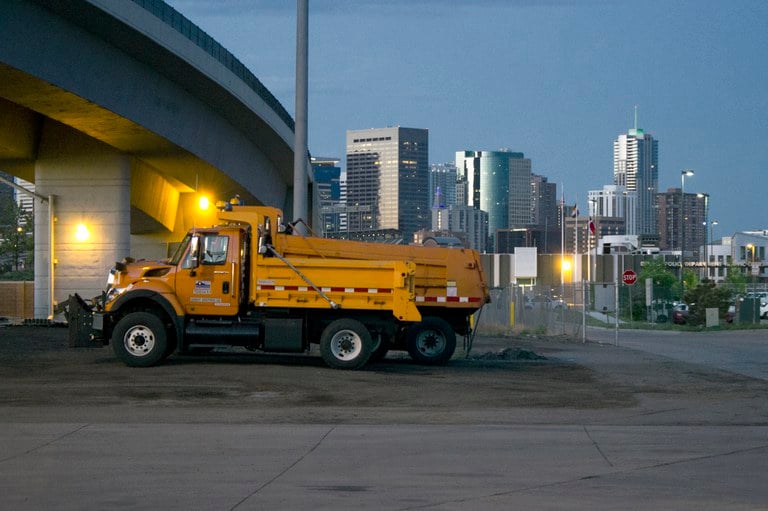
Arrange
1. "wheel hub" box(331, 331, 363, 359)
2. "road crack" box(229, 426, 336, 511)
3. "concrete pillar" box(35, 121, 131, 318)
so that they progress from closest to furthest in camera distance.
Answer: "road crack" box(229, 426, 336, 511) < "wheel hub" box(331, 331, 363, 359) < "concrete pillar" box(35, 121, 131, 318)

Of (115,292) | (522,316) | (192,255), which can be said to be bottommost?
(522,316)

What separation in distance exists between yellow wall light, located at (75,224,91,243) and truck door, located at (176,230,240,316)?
1412 cm

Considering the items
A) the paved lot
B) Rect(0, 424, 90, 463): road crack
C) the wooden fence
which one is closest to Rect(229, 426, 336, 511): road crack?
the paved lot

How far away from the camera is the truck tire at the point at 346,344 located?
75.6ft

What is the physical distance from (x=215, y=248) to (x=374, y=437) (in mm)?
10224

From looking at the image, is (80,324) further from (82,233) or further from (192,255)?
(82,233)

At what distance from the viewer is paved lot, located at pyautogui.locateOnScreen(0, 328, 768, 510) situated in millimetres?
10227

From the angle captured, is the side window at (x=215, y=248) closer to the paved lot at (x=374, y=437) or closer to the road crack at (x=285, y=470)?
the paved lot at (x=374, y=437)

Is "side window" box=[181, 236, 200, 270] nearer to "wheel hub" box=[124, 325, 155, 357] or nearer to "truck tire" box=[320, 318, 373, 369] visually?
"wheel hub" box=[124, 325, 155, 357]

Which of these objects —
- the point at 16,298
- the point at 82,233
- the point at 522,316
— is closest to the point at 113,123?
the point at 82,233

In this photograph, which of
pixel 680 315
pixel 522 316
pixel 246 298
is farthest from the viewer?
pixel 680 315

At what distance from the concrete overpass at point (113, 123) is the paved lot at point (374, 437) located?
716cm

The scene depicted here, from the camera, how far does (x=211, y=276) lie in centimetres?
2317

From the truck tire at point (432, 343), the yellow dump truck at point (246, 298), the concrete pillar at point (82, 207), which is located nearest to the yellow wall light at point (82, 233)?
the concrete pillar at point (82, 207)
